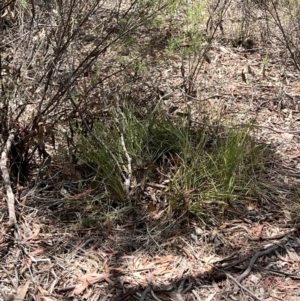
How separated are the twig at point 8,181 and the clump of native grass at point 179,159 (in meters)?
0.40

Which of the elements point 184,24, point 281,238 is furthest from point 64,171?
point 184,24

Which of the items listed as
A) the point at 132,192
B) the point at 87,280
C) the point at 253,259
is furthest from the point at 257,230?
the point at 87,280

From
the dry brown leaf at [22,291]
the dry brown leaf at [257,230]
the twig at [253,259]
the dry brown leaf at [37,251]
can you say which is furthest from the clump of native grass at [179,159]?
the dry brown leaf at [22,291]

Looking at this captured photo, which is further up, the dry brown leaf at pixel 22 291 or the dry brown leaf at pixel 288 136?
the dry brown leaf at pixel 288 136

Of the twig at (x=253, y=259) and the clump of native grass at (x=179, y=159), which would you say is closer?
the twig at (x=253, y=259)

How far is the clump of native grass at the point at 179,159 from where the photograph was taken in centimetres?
278

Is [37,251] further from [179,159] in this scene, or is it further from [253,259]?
[253,259]

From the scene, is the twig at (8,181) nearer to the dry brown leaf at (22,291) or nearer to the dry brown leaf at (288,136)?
the dry brown leaf at (22,291)

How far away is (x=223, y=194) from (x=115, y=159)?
24.6 inches

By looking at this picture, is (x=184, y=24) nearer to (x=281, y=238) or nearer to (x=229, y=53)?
(x=229, y=53)

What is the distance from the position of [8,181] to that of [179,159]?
3.24 ft

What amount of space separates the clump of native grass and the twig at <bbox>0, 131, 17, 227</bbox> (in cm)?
40

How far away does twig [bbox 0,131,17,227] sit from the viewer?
2.64 meters

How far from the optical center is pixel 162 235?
2.67 m
